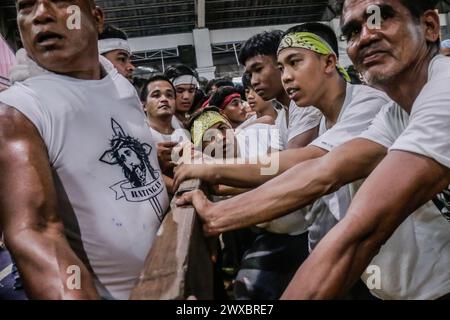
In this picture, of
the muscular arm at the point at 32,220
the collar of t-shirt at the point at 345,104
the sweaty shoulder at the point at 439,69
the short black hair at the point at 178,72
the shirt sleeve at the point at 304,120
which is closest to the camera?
the muscular arm at the point at 32,220

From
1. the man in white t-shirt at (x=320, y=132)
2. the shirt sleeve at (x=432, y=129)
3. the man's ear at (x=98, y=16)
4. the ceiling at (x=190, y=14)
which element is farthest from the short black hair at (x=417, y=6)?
the ceiling at (x=190, y=14)

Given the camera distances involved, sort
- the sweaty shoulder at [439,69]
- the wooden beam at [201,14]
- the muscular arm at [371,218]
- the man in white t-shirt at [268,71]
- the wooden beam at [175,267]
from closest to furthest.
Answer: the wooden beam at [175,267]
the muscular arm at [371,218]
the sweaty shoulder at [439,69]
the man in white t-shirt at [268,71]
the wooden beam at [201,14]

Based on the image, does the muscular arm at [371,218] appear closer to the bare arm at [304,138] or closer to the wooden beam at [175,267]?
the wooden beam at [175,267]

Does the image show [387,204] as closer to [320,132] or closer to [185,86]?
[320,132]

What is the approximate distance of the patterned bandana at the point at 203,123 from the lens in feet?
8.97

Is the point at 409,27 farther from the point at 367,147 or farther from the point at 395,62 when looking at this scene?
the point at 367,147

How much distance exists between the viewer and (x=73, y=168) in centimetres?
102

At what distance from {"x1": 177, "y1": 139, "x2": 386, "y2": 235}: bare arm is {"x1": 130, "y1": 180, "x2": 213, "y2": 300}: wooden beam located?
0.77 ft

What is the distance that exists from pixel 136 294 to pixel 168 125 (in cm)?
254

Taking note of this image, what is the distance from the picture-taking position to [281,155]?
1778mm

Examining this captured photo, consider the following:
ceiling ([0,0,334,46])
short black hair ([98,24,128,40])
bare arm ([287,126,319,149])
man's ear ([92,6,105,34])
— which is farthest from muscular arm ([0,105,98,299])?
ceiling ([0,0,334,46])

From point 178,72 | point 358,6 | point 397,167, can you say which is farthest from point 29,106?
point 178,72

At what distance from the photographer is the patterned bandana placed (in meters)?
2.73
